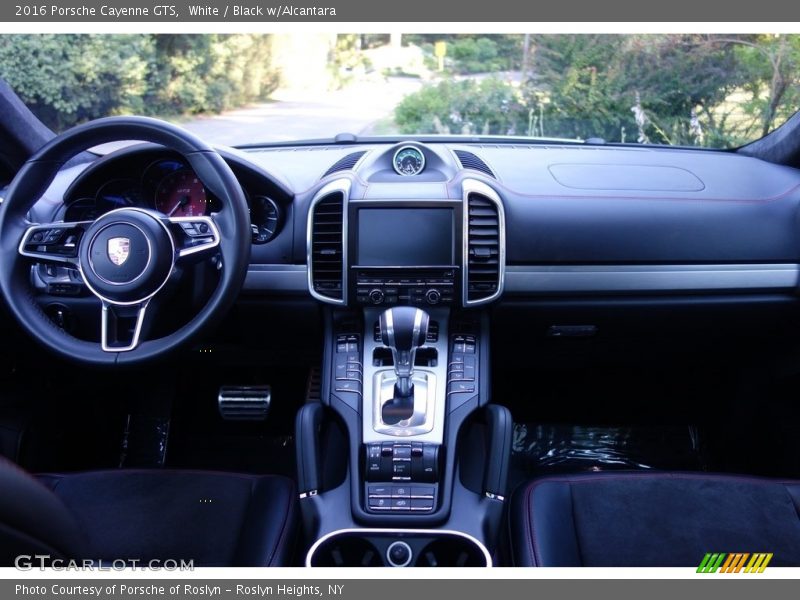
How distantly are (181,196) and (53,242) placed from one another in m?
0.43

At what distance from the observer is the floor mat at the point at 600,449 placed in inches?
136

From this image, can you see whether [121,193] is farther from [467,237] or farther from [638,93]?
[638,93]

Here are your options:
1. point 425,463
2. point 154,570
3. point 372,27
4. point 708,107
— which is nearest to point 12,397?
point 154,570

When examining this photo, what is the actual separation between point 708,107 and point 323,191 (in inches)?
61.7

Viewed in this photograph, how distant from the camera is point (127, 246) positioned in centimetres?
224

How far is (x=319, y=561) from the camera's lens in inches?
90.6

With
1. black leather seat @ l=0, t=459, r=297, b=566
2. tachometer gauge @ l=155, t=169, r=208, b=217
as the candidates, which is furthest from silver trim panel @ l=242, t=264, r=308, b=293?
black leather seat @ l=0, t=459, r=297, b=566

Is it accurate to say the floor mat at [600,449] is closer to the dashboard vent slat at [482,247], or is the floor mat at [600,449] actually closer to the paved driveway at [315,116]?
the dashboard vent slat at [482,247]

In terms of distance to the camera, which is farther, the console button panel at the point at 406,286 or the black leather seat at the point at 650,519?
the console button panel at the point at 406,286

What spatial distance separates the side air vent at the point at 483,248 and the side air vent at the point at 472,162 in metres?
0.20

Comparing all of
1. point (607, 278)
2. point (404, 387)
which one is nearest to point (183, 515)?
point (404, 387)

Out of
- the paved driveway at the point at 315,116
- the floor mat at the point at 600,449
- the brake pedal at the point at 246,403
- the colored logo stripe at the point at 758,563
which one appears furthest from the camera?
the brake pedal at the point at 246,403

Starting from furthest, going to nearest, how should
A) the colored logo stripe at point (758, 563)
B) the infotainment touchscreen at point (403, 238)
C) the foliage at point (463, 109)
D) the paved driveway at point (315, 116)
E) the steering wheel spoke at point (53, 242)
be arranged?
1. the paved driveway at point (315, 116)
2. the foliage at point (463, 109)
3. the infotainment touchscreen at point (403, 238)
4. the steering wheel spoke at point (53, 242)
5. the colored logo stripe at point (758, 563)

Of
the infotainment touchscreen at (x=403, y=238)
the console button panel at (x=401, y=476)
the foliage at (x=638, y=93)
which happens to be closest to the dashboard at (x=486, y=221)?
the infotainment touchscreen at (x=403, y=238)
